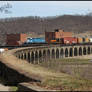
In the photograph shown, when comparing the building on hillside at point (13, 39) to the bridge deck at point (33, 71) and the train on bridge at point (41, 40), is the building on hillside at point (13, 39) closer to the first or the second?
the train on bridge at point (41, 40)

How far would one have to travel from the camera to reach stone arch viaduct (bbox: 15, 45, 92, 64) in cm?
7556

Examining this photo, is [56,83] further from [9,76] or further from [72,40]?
[72,40]

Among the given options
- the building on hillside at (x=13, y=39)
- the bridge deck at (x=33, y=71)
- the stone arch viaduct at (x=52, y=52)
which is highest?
the bridge deck at (x=33, y=71)

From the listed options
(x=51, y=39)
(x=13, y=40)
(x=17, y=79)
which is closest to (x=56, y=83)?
(x=17, y=79)

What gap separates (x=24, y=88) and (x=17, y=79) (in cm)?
558

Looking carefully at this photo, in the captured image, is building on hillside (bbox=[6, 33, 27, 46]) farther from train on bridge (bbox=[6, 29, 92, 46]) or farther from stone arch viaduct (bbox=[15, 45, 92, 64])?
stone arch viaduct (bbox=[15, 45, 92, 64])

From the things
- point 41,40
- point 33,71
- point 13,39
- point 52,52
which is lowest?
point 52,52

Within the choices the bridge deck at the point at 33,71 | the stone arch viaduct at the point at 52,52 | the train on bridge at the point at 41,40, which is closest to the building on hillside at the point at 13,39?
the train on bridge at the point at 41,40

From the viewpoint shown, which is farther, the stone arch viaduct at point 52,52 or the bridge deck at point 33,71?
the stone arch viaduct at point 52,52

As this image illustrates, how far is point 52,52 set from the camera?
96.1 m

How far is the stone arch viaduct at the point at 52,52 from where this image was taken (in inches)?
2975

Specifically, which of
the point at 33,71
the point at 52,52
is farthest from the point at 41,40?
the point at 33,71

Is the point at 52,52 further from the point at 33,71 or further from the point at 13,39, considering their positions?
the point at 33,71

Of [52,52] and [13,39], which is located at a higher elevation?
[13,39]
